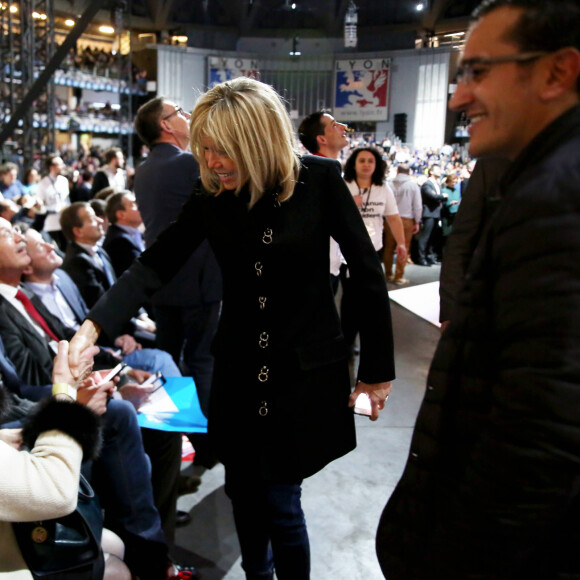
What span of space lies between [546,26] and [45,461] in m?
1.23

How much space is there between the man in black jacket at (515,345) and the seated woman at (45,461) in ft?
2.62

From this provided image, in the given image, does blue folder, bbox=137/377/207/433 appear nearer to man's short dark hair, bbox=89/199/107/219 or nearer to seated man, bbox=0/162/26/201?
man's short dark hair, bbox=89/199/107/219

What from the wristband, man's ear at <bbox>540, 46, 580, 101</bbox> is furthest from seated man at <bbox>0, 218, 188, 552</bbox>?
man's ear at <bbox>540, 46, 580, 101</bbox>

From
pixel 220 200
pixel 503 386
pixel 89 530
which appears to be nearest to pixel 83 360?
pixel 89 530

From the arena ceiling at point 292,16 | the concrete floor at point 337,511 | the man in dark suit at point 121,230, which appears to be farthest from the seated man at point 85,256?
the arena ceiling at point 292,16

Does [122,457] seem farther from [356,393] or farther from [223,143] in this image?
[223,143]

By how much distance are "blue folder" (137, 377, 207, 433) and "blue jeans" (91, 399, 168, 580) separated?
17cm

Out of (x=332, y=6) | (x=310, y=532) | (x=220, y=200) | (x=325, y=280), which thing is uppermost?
(x=332, y=6)

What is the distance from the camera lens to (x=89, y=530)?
1467 mm

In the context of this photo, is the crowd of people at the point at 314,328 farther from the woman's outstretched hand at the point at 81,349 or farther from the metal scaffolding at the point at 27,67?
the metal scaffolding at the point at 27,67

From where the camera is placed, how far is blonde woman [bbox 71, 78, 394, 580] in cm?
142

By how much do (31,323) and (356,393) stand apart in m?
1.29

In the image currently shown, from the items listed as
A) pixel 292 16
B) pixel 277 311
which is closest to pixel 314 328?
pixel 277 311

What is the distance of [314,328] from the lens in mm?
1484
